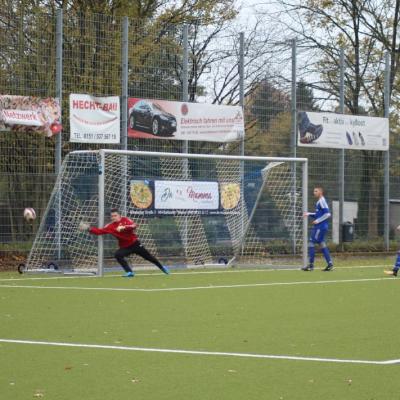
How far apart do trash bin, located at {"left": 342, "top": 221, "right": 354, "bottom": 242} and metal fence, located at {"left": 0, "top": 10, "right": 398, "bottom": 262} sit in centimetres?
23

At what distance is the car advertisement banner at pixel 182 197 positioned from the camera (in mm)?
23672

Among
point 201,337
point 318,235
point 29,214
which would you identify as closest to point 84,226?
point 29,214

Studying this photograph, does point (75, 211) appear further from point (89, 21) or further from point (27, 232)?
point (89, 21)

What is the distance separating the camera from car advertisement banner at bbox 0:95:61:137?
75.2 feet

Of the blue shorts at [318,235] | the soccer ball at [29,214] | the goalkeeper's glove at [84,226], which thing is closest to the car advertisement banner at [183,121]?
the soccer ball at [29,214]

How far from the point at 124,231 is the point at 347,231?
371 inches

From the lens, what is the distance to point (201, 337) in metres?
11.5

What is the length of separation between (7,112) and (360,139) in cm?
1111

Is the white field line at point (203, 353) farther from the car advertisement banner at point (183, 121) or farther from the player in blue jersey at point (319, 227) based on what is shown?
the car advertisement banner at point (183, 121)

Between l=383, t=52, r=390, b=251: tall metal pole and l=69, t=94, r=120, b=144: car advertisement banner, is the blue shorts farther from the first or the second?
l=383, t=52, r=390, b=251: tall metal pole

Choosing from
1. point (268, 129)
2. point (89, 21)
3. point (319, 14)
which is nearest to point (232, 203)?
point (268, 129)

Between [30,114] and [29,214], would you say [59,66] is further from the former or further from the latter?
[29,214]

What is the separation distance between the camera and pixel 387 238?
30625mm

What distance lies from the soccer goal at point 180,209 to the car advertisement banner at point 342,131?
159cm
